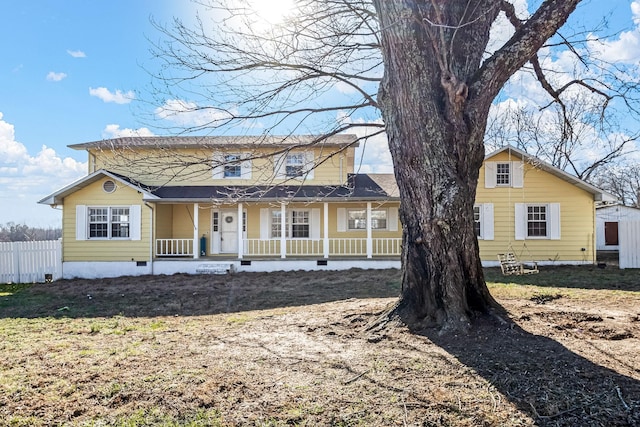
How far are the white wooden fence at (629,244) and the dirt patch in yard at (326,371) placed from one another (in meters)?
9.65

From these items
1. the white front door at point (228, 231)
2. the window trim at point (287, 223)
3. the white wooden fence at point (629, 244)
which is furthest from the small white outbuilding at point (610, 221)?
the white front door at point (228, 231)

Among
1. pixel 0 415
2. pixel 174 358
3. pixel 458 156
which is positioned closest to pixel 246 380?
pixel 174 358

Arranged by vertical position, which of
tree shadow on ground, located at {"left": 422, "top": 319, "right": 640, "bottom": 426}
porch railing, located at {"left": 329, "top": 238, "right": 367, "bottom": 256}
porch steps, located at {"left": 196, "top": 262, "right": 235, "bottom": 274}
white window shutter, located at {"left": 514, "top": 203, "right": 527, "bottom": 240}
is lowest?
porch steps, located at {"left": 196, "top": 262, "right": 235, "bottom": 274}

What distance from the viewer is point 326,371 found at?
3.91 metres

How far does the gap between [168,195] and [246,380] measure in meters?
13.1

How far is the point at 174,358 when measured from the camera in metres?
4.58

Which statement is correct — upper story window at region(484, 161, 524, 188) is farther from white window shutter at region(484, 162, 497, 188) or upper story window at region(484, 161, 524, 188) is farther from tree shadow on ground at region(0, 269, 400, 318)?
tree shadow on ground at region(0, 269, 400, 318)

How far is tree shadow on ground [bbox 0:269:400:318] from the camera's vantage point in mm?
8633

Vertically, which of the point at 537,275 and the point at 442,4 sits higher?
the point at 442,4

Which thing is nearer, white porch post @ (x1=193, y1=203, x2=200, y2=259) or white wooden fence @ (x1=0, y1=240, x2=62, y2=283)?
white wooden fence @ (x1=0, y1=240, x2=62, y2=283)

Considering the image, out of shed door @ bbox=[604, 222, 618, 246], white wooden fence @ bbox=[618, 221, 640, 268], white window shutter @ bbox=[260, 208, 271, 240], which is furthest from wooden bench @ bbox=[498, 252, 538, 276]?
shed door @ bbox=[604, 222, 618, 246]

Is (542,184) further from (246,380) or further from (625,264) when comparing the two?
(246,380)

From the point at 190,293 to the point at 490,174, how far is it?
12020 millimetres

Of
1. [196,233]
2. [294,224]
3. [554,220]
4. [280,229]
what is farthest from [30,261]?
[554,220]
